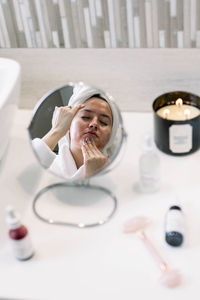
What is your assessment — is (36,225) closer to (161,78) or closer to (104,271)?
(104,271)

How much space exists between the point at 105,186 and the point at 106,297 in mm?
285

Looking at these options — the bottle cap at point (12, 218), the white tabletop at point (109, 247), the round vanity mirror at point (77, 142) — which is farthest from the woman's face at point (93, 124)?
the bottle cap at point (12, 218)

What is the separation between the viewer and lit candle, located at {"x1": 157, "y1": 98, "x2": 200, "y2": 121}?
1064mm

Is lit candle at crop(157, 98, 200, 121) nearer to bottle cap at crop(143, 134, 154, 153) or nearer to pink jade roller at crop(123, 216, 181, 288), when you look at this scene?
bottle cap at crop(143, 134, 154, 153)

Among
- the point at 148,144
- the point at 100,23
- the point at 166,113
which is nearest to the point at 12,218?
the point at 148,144

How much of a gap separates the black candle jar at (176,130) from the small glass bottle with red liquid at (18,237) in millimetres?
373

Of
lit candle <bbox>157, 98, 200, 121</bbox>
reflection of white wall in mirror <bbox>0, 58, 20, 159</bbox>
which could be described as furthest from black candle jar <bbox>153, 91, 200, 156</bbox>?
reflection of white wall in mirror <bbox>0, 58, 20, 159</bbox>

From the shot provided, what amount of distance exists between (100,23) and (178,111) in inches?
11.6

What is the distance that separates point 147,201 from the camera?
3.21 feet

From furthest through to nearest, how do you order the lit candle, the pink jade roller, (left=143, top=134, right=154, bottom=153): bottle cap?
1. the lit candle
2. (left=143, top=134, right=154, bottom=153): bottle cap
3. the pink jade roller

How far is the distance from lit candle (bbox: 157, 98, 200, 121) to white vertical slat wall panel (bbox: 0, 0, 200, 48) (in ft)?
0.51

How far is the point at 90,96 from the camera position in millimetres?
981

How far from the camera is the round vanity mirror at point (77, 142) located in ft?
3.20

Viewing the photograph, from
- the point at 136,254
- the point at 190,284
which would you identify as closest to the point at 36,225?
the point at 136,254
